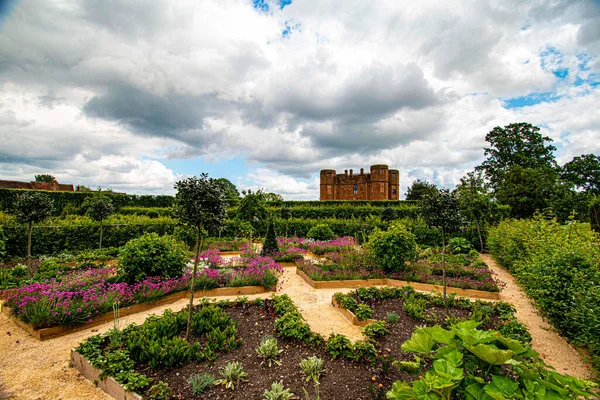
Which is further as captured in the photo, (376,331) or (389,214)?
(389,214)

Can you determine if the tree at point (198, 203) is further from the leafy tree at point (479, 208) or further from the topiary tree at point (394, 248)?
the leafy tree at point (479, 208)

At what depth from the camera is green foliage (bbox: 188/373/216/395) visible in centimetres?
304

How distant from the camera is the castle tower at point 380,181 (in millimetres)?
41031

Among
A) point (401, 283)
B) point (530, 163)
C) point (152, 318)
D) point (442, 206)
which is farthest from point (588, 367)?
point (530, 163)

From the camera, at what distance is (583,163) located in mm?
24719

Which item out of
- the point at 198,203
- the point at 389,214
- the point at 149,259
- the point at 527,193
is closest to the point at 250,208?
the point at 389,214

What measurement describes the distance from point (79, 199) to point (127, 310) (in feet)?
59.7

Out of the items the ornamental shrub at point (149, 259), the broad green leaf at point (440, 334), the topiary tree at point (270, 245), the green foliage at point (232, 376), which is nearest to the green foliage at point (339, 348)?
the green foliage at point (232, 376)

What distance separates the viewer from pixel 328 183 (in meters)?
45.0

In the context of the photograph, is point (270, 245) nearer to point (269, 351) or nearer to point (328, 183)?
point (269, 351)

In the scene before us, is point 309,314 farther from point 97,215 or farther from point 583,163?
point 583,163

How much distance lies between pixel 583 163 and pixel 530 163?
17.4 feet

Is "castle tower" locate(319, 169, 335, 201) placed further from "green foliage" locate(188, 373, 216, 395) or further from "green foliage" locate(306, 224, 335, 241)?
"green foliage" locate(188, 373, 216, 395)

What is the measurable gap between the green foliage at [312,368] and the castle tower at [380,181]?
39.1 meters
